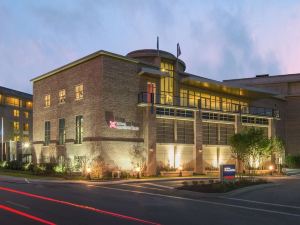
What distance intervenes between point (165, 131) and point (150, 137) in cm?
331

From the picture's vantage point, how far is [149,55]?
52625mm

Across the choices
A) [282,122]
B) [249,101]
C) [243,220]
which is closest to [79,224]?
[243,220]

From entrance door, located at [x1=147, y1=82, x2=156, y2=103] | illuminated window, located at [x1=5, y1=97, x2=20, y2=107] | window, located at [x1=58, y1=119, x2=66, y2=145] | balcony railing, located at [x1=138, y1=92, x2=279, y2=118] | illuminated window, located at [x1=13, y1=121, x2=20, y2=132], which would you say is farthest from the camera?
illuminated window, located at [x1=13, y1=121, x2=20, y2=132]

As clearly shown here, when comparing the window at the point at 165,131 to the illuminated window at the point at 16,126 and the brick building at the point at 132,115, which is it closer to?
the brick building at the point at 132,115

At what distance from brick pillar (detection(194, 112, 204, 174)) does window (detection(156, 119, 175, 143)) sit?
329 centimetres

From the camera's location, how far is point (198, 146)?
51.6 metres

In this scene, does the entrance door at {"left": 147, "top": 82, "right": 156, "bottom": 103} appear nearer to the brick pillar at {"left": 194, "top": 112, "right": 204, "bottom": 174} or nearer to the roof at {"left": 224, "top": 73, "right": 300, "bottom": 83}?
the brick pillar at {"left": 194, "top": 112, "right": 204, "bottom": 174}

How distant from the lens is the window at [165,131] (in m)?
48.8

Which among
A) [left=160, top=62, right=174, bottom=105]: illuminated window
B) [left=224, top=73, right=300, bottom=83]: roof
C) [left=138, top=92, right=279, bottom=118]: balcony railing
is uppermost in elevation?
[left=224, top=73, right=300, bottom=83]: roof

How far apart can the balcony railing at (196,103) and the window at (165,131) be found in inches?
86.0

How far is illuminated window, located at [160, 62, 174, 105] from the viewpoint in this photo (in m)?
52.4

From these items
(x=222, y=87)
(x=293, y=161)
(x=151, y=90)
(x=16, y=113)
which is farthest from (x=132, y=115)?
(x=16, y=113)

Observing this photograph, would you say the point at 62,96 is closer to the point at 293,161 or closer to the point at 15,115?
the point at 293,161

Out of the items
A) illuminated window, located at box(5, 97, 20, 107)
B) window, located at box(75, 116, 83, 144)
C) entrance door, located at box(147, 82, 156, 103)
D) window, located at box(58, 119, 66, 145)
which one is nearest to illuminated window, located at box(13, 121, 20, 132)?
illuminated window, located at box(5, 97, 20, 107)
